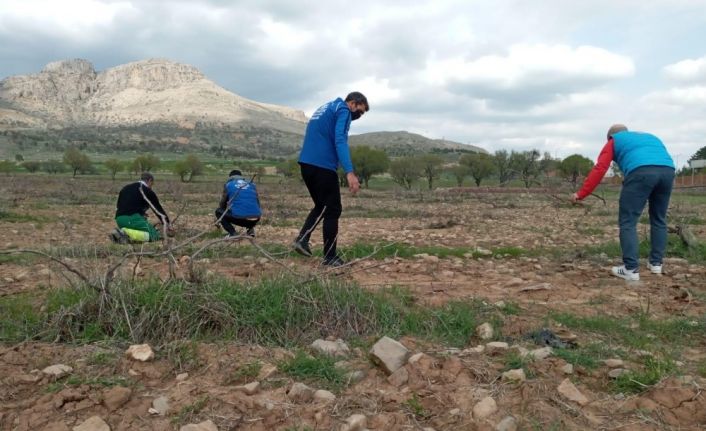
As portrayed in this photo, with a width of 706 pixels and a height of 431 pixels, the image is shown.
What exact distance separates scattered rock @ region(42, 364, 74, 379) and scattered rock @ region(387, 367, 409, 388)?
1433 millimetres

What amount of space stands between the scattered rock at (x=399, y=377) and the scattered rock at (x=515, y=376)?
17.4 inches

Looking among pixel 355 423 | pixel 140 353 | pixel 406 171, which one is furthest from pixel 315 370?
pixel 406 171

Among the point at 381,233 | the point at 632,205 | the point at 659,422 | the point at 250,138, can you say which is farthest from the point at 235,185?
the point at 250,138

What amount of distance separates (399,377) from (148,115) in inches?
6350

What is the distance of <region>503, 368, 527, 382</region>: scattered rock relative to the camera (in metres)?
2.31

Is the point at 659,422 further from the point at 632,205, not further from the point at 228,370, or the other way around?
the point at 632,205

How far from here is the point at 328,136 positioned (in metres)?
5.05

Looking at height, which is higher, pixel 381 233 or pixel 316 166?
pixel 316 166

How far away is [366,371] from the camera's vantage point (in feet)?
8.07

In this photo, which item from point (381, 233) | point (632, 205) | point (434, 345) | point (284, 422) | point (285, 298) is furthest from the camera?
point (381, 233)

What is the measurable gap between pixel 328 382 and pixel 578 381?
1144 mm

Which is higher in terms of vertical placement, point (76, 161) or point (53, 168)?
point (76, 161)

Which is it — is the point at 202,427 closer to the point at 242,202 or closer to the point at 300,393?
the point at 300,393

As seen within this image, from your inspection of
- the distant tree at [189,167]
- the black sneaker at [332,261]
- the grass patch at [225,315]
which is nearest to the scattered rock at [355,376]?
the grass patch at [225,315]
